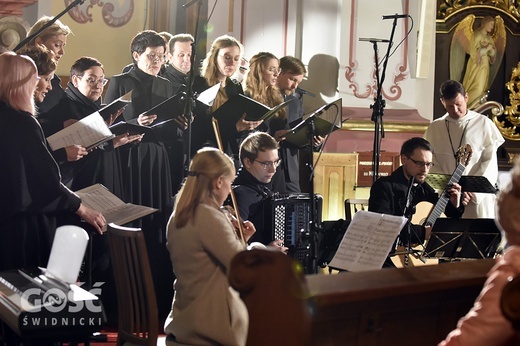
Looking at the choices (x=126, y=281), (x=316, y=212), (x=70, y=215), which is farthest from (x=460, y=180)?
(x=126, y=281)

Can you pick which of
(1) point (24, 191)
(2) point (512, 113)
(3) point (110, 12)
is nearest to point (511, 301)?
(1) point (24, 191)

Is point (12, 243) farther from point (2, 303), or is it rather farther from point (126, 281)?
point (2, 303)

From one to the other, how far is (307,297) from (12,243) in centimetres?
229

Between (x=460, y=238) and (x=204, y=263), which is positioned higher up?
(x=204, y=263)

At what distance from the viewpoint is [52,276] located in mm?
3428

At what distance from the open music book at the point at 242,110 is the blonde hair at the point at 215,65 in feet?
0.99

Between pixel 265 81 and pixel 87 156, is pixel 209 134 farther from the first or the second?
pixel 87 156

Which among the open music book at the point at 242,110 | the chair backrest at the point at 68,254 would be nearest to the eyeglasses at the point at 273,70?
the open music book at the point at 242,110

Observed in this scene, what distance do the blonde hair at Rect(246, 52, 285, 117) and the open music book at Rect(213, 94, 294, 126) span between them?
0.68m

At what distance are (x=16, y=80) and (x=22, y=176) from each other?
47cm

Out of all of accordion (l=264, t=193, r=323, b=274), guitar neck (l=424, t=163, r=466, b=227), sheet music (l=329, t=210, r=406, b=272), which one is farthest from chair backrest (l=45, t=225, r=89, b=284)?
guitar neck (l=424, t=163, r=466, b=227)

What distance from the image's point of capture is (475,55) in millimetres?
10617

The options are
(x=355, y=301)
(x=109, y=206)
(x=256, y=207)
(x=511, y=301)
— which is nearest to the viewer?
(x=511, y=301)

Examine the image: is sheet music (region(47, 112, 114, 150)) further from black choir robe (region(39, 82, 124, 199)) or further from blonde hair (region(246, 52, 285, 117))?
blonde hair (region(246, 52, 285, 117))
